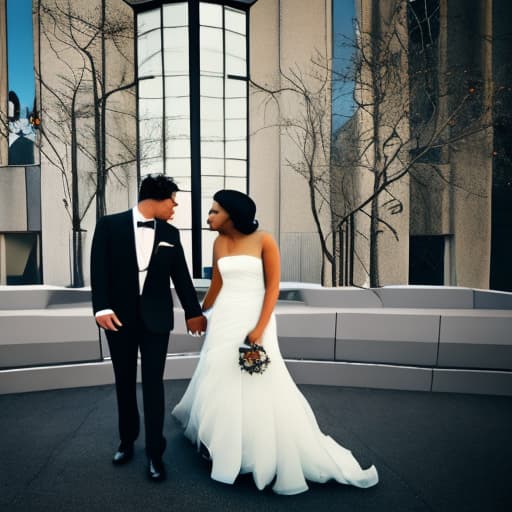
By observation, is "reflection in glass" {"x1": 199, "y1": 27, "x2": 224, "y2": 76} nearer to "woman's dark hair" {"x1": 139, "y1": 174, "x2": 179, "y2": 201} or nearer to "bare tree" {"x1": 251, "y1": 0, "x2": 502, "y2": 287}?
"bare tree" {"x1": 251, "y1": 0, "x2": 502, "y2": 287}

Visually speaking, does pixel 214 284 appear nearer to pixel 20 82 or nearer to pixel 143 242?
pixel 143 242

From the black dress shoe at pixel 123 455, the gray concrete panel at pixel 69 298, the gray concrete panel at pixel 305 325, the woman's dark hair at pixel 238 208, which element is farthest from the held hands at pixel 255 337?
the gray concrete panel at pixel 69 298

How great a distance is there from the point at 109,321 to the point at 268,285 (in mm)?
761

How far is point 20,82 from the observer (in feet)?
13.8

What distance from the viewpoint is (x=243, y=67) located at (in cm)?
443

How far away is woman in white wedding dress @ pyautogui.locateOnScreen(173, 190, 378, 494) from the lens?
1.93 m

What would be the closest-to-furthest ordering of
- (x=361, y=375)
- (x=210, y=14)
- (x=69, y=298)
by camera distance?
(x=361, y=375), (x=69, y=298), (x=210, y=14)

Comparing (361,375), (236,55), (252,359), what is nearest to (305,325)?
(361,375)

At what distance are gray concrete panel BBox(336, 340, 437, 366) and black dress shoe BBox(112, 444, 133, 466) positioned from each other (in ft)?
6.45

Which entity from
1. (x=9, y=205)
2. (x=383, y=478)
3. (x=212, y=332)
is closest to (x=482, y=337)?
(x=383, y=478)

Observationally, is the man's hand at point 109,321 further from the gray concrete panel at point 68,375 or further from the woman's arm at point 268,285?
the gray concrete panel at point 68,375

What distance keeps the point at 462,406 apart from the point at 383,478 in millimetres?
1381

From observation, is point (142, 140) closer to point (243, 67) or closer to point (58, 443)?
point (243, 67)

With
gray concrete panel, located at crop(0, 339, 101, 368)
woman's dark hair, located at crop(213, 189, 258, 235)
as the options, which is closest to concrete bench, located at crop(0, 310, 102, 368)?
gray concrete panel, located at crop(0, 339, 101, 368)
